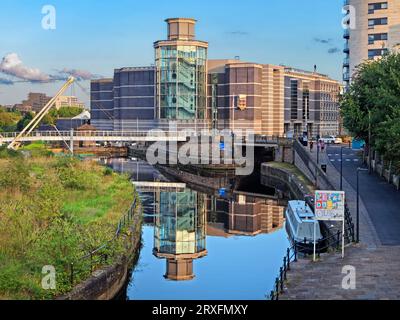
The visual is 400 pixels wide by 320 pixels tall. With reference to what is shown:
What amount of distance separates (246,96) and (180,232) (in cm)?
6067

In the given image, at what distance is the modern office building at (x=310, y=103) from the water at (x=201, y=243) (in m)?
52.2

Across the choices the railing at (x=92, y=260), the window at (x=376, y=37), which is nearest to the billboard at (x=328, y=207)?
the railing at (x=92, y=260)

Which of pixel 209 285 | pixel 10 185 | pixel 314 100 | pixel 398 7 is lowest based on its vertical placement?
pixel 209 285

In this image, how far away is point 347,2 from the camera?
9131 centimetres

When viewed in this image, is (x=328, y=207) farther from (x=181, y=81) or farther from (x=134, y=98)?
(x=134, y=98)

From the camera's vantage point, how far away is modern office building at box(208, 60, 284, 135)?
9662cm

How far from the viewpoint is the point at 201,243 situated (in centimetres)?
3528

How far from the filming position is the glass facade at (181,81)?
316ft

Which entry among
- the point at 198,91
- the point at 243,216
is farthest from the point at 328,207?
the point at 198,91

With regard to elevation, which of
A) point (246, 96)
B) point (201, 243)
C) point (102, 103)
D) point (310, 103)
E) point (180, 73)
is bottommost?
point (201, 243)

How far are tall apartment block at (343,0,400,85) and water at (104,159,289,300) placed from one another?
41.1 metres
